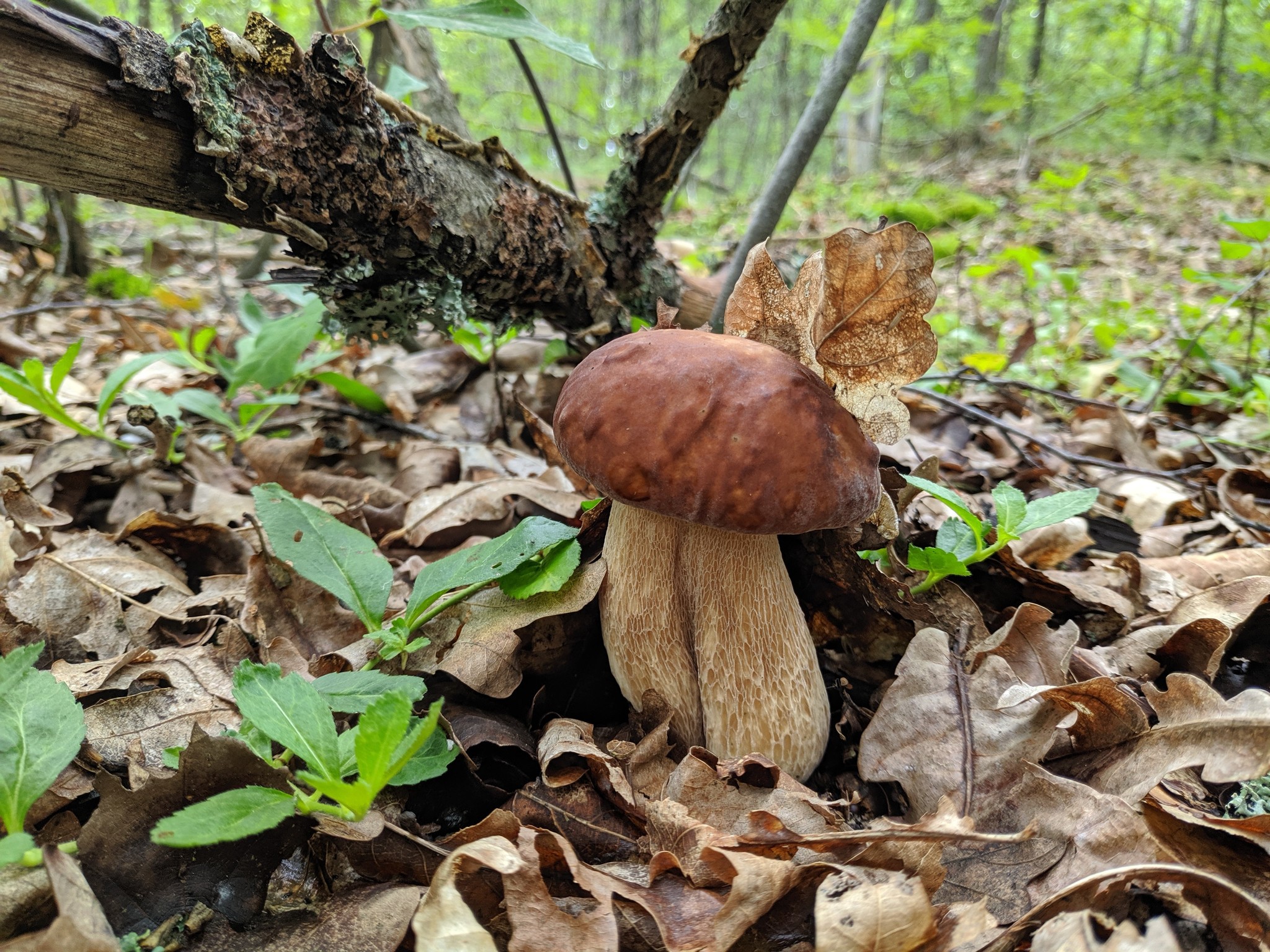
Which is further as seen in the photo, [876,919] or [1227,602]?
[1227,602]

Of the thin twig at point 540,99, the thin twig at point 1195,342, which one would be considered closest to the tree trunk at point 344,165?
the thin twig at point 540,99

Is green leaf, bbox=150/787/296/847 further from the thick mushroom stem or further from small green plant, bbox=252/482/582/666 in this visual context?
the thick mushroom stem

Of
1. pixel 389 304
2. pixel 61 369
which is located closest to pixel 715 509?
pixel 389 304

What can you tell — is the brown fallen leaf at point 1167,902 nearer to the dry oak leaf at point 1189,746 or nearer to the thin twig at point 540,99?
the dry oak leaf at point 1189,746

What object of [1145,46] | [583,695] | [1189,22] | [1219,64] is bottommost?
[583,695]

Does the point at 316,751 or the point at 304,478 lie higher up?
the point at 316,751

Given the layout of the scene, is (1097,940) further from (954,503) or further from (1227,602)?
(1227,602)
